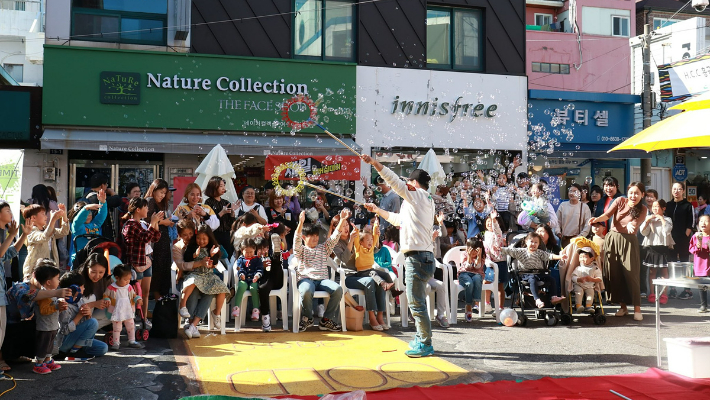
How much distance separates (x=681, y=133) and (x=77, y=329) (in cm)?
601

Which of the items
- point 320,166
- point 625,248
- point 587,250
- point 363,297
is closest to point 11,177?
point 363,297

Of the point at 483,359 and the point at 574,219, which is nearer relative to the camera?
the point at 483,359

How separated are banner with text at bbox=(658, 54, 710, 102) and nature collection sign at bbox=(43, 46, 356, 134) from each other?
792 cm

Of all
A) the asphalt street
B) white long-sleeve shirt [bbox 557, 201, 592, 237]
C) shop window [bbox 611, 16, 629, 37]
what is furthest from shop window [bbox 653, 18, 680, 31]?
the asphalt street

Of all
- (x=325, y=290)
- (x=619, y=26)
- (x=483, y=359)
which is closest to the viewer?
(x=483, y=359)

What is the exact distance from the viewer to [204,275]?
7.79m

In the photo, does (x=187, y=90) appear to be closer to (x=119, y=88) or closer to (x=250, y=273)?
(x=119, y=88)

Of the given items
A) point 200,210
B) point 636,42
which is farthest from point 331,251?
point 636,42

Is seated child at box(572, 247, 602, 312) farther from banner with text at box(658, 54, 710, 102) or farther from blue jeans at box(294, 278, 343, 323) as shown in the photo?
banner with text at box(658, 54, 710, 102)

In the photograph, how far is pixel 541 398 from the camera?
4.98 m

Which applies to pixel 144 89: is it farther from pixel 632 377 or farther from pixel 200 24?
pixel 632 377

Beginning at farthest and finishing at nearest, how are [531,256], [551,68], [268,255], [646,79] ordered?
[551,68] < [646,79] < [531,256] < [268,255]

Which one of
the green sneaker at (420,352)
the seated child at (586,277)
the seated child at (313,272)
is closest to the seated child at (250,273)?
the seated child at (313,272)

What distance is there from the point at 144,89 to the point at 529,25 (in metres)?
19.7
